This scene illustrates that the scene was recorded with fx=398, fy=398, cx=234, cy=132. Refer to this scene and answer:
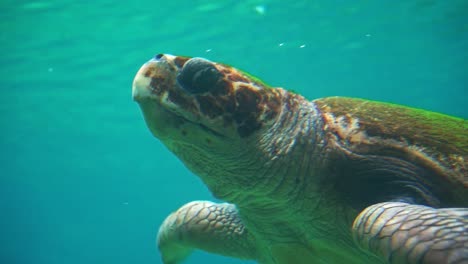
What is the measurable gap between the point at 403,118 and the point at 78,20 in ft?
41.3

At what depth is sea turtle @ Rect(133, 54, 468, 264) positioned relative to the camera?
2.42m

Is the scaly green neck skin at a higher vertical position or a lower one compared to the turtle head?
lower

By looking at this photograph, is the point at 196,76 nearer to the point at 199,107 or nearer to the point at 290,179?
the point at 199,107

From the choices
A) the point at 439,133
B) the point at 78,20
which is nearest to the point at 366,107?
the point at 439,133

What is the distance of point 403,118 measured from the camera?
9.39 feet

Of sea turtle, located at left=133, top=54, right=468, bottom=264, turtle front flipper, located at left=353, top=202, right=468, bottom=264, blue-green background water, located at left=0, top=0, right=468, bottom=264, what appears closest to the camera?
turtle front flipper, located at left=353, top=202, right=468, bottom=264

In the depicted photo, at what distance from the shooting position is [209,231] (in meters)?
3.75

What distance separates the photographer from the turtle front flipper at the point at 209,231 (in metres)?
3.67

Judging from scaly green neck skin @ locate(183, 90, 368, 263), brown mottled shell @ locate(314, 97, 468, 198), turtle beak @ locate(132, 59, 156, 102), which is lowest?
scaly green neck skin @ locate(183, 90, 368, 263)

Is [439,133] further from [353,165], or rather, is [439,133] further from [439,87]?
[439,87]

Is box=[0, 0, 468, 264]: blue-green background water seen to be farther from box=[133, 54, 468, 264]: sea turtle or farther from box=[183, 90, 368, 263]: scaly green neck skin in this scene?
box=[183, 90, 368, 263]: scaly green neck skin

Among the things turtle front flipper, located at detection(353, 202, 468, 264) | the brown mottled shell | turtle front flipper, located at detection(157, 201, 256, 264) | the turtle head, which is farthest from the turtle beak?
turtle front flipper, located at detection(157, 201, 256, 264)

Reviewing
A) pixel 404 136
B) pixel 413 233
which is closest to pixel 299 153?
pixel 404 136

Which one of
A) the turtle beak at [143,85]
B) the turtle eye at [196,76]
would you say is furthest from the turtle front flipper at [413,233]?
the turtle beak at [143,85]
